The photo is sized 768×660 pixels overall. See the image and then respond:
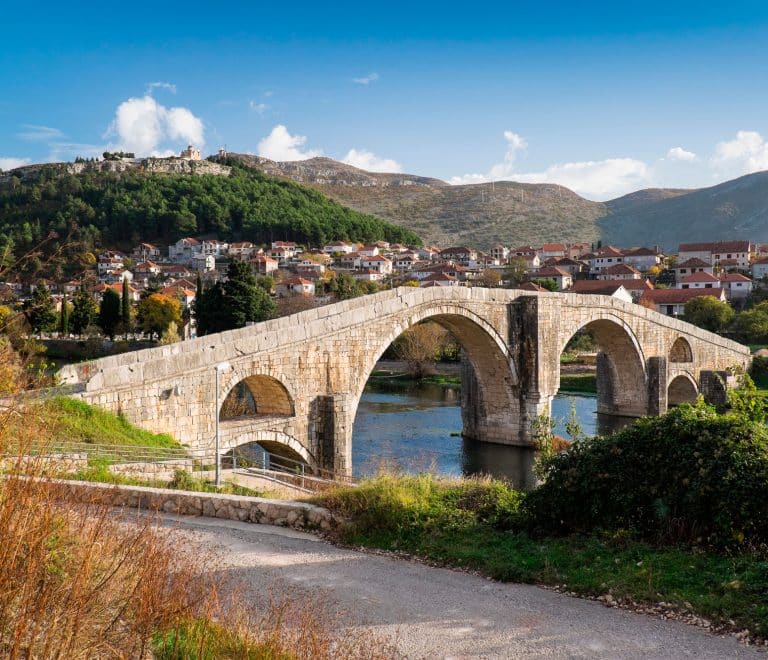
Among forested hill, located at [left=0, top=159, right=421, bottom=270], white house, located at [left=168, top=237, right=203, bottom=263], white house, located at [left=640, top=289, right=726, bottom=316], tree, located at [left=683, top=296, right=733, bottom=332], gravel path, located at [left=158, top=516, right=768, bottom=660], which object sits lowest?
gravel path, located at [left=158, top=516, right=768, bottom=660]

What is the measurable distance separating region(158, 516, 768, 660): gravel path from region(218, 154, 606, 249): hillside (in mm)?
102447

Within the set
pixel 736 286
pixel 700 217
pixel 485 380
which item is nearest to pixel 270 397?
pixel 485 380

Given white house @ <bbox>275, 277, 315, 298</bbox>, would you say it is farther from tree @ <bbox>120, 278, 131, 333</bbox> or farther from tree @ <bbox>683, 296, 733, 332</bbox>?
tree @ <bbox>683, 296, 733, 332</bbox>

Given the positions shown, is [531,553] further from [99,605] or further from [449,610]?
[99,605]

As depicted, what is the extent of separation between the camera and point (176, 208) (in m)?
92.2

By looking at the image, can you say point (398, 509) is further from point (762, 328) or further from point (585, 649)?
point (762, 328)

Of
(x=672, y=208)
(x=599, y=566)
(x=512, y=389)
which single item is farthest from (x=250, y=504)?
(x=672, y=208)

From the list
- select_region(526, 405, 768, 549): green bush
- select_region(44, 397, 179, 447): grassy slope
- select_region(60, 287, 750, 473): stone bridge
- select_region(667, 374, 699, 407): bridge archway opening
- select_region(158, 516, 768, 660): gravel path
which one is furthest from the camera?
select_region(667, 374, 699, 407): bridge archway opening

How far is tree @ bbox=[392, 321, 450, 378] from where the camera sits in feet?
126

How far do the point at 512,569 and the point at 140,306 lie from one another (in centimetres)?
4233

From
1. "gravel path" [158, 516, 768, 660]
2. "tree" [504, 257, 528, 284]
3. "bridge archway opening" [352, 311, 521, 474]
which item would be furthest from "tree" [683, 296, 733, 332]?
"gravel path" [158, 516, 768, 660]

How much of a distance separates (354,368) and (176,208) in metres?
81.4

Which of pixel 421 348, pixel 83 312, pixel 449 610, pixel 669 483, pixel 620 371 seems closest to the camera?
pixel 449 610

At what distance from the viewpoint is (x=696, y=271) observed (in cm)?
6000
